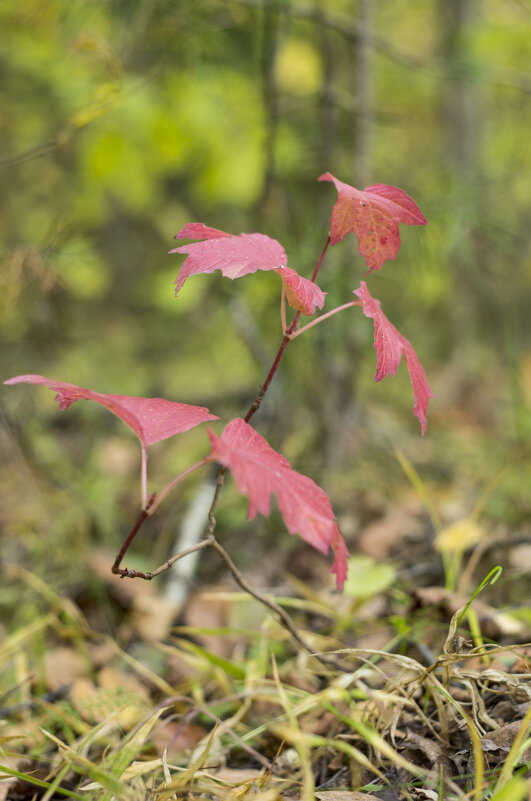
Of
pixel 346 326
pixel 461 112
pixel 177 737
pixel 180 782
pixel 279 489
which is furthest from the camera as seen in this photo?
pixel 461 112

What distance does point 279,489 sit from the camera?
22.7 inches

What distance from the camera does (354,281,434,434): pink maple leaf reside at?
653mm

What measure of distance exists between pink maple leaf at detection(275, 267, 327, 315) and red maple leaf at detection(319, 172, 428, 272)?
0.25 ft

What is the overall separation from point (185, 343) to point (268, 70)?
2.16 m

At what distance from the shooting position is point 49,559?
166 cm

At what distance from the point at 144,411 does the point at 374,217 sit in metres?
0.34

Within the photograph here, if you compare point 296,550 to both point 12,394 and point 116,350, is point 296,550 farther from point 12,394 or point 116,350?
point 116,350

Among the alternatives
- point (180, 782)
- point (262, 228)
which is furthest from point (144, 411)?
point (262, 228)

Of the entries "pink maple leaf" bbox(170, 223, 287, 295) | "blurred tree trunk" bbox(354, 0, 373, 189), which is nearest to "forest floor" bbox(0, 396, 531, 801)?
"pink maple leaf" bbox(170, 223, 287, 295)

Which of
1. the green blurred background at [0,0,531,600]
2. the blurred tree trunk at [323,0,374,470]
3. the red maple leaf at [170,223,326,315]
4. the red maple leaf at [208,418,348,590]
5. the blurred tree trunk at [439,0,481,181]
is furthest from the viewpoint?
the blurred tree trunk at [439,0,481,181]

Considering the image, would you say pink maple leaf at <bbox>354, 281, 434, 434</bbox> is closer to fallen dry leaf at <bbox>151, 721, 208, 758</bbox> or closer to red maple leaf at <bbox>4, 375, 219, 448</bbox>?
red maple leaf at <bbox>4, 375, 219, 448</bbox>

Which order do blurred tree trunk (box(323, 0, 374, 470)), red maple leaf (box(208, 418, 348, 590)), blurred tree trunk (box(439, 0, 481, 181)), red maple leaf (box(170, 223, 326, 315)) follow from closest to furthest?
red maple leaf (box(208, 418, 348, 590)) → red maple leaf (box(170, 223, 326, 315)) → blurred tree trunk (box(323, 0, 374, 470)) → blurred tree trunk (box(439, 0, 481, 181))

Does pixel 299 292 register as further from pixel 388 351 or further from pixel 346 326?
pixel 346 326

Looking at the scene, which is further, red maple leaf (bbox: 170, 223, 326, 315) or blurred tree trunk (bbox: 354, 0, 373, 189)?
blurred tree trunk (bbox: 354, 0, 373, 189)
